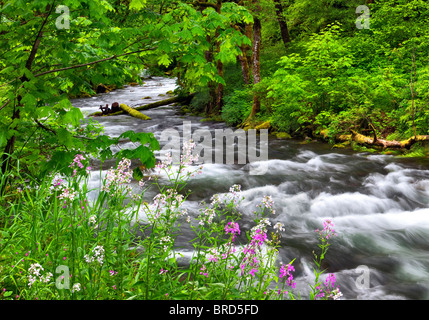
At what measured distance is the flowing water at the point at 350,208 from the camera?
16.0ft

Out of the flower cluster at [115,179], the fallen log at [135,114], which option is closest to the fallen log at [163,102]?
the fallen log at [135,114]

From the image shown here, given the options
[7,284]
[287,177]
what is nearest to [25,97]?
[7,284]

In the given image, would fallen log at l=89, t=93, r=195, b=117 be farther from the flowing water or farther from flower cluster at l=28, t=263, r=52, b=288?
flower cluster at l=28, t=263, r=52, b=288

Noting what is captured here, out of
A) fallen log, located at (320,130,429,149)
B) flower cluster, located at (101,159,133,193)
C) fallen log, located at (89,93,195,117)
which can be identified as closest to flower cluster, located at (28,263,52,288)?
flower cluster, located at (101,159,133,193)

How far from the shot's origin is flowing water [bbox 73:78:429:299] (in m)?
4.88

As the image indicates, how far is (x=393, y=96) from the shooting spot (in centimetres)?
1141

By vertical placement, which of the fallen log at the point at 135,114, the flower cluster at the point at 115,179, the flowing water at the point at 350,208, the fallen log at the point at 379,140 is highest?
the flower cluster at the point at 115,179

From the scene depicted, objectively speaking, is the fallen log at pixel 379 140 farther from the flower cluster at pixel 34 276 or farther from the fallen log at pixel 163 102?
the fallen log at pixel 163 102

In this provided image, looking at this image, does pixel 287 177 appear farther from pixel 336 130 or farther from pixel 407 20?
pixel 407 20

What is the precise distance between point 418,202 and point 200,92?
1690cm

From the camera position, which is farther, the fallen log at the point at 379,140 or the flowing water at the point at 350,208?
the fallen log at the point at 379,140

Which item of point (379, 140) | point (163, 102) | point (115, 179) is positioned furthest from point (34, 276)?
point (163, 102)

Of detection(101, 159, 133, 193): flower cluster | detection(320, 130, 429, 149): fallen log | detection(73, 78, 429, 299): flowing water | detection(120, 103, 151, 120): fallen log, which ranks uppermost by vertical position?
detection(101, 159, 133, 193): flower cluster

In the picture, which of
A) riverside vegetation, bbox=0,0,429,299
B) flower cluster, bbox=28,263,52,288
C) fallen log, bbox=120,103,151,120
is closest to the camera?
flower cluster, bbox=28,263,52,288
